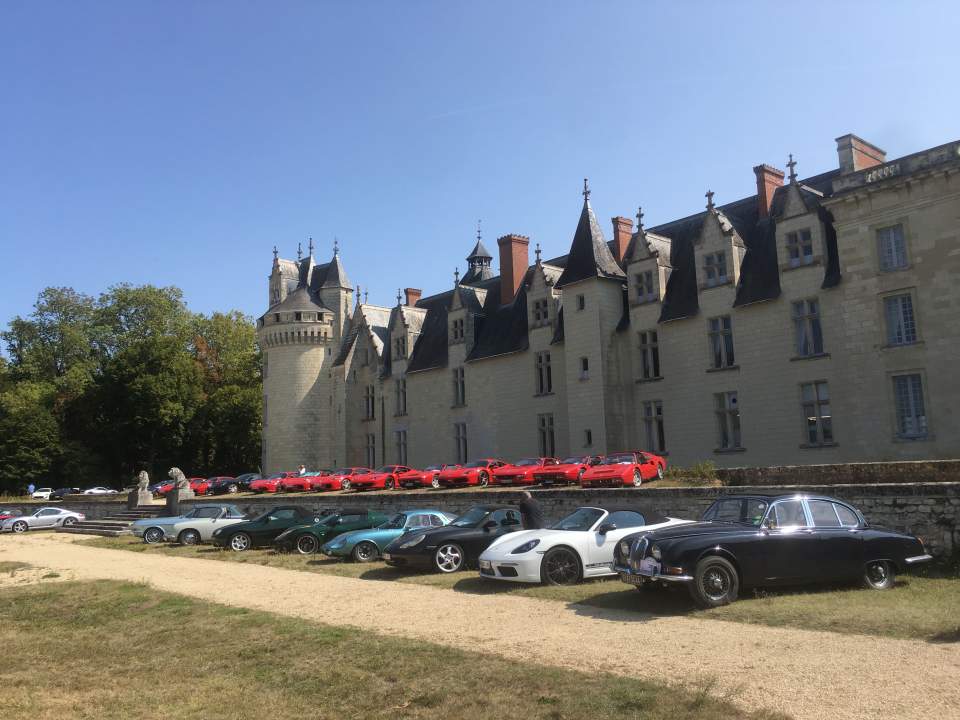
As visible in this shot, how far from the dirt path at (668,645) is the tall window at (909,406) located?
18.8 m

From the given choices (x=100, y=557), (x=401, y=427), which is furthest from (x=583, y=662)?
(x=401, y=427)

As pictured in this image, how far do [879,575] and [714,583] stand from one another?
2.96 metres

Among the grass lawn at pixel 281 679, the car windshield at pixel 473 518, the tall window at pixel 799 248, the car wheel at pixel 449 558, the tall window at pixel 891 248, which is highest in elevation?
Answer: the tall window at pixel 799 248

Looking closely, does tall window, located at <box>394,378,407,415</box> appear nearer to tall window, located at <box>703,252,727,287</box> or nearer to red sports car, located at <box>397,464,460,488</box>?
red sports car, located at <box>397,464,460,488</box>

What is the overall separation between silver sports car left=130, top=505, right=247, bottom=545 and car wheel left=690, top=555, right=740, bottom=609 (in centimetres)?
1788

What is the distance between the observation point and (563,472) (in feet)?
89.5

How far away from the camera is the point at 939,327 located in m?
25.0

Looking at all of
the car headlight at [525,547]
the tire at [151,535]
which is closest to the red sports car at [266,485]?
the tire at [151,535]

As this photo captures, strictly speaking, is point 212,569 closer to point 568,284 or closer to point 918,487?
point 918,487

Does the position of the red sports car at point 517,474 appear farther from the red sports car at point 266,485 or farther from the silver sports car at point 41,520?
the silver sports car at point 41,520

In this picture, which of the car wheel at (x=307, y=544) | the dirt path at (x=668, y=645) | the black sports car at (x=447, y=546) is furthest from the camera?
the car wheel at (x=307, y=544)

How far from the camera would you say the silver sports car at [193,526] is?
25672 mm

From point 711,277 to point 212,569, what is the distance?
22580 millimetres

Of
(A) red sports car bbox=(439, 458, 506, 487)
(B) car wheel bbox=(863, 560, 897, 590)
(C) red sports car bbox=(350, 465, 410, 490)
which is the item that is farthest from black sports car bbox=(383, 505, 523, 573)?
(C) red sports car bbox=(350, 465, 410, 490)
